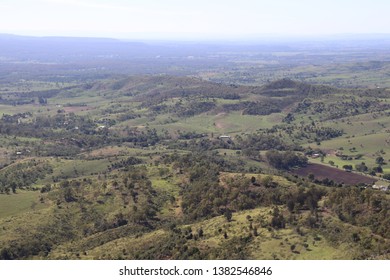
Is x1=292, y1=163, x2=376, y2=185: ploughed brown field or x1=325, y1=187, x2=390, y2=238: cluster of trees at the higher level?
x1=325, y1=187, x2=390, y2=238: cluster of trees

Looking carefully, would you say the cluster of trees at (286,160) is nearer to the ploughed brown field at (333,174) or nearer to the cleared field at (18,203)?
the ploughed brown field at (333,174)

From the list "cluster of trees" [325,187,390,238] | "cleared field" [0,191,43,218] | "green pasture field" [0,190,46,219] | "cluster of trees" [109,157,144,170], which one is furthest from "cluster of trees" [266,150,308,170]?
"cleared field" [0,191,43,218]

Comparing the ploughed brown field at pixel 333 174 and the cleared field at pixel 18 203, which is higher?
the cleared field at pixel 18 203

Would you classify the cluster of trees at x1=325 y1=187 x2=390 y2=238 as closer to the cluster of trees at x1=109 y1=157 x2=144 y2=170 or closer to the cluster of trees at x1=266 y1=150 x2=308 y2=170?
the cluster of trees at x1=266 y1=150 x2=308 y2=170

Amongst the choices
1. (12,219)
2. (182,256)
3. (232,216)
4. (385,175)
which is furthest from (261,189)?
(385,175)

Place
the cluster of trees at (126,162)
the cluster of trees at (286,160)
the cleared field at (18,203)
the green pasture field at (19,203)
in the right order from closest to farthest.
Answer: the green pasture field at (19,203)
the cleared field at (18,203)
the cluster of trees at (126,162)
the cluster of trees at (286,160)

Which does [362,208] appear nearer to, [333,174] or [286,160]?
[333,174]

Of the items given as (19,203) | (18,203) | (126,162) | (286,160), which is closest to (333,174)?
(286,160)

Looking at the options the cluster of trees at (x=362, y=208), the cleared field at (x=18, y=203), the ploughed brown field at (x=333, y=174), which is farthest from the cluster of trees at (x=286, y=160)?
the cleared field at (x=18, y=203)
